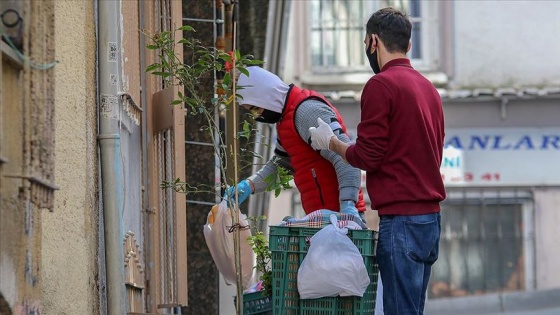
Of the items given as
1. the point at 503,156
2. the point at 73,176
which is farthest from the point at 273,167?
the point at 503,156

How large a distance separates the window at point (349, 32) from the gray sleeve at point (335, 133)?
50.2ft

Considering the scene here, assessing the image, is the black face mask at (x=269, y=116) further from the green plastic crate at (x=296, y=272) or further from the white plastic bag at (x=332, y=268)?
the white plastic bag at (x=332, y=268)

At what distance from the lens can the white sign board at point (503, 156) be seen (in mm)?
21469

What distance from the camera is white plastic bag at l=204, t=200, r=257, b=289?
7.38 metres

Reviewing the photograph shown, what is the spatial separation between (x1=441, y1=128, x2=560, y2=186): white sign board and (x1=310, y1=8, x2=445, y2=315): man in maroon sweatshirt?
15515mm

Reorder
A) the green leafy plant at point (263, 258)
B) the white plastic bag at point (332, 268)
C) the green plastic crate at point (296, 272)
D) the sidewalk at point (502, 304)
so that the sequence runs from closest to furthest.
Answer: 1. the white plastic bag at point (332, 268)
2. the green plastic crate at point (296, 272)
3. the green leafy plant at point (263, 258)
4. the sidewalk at point (502, 304)

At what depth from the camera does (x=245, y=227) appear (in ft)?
23.2

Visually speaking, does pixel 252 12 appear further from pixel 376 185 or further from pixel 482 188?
pixel 482 188

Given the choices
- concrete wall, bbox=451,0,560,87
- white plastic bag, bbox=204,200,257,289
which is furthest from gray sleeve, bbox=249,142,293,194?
concrete wall, bbox=451,0,560,87

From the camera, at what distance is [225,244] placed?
24.3 ft

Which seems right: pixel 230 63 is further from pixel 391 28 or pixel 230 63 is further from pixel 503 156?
pixel 503 156

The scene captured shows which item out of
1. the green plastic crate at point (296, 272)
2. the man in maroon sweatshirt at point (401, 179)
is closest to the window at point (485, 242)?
the green plastic crate at point (296, 272)

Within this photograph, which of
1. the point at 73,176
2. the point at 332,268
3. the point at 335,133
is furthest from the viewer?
the point at 335,133

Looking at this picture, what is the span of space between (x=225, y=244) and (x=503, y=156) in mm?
14626
